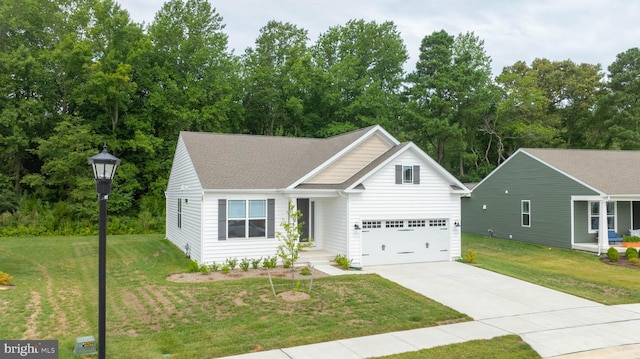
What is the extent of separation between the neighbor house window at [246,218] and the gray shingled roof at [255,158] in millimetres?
615

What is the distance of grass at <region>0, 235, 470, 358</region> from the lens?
314 inches

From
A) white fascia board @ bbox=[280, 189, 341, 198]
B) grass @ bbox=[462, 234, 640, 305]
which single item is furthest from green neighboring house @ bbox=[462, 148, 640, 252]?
white fascia board @ bbox=[280, 189, 341, 198]

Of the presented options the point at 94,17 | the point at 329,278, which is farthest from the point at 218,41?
the point at 329,278

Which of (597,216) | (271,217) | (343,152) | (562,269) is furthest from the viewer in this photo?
(597,216)

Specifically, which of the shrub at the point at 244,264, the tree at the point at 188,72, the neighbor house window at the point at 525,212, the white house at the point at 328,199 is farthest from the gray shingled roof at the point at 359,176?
the tree at the point at 188,72

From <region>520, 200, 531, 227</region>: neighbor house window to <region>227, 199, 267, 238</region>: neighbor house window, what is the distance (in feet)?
49.8

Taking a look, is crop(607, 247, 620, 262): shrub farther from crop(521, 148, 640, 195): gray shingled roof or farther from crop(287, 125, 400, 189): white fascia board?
crop(287, 125, 400, 189): white fascia board

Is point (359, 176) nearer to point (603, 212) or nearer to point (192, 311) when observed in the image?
point (192, 311)

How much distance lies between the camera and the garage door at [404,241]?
53.1 feet

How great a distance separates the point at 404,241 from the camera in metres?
16.8

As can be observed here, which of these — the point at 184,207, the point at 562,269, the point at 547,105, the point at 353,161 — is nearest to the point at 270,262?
the point at 184,207

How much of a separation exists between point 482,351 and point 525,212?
18.2 m

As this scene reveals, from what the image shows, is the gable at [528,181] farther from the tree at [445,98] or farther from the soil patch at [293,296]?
the soil patch at [293,296]

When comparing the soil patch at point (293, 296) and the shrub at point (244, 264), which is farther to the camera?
the shrub at point (244, 264)
